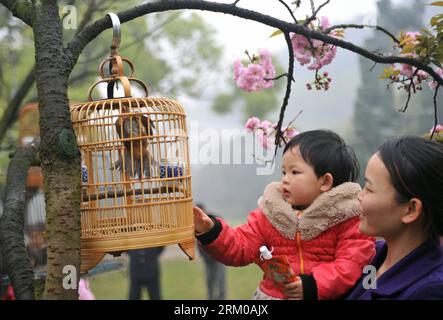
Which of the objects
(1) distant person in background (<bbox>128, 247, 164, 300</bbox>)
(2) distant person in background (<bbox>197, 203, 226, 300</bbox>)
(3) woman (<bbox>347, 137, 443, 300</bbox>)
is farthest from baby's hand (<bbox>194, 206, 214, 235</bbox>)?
(2) distant person in background (<bbox>197, 203, 226, 300</bbox>)

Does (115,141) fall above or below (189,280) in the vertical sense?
above

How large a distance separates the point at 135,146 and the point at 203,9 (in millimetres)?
532

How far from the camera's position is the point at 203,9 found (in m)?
2.04

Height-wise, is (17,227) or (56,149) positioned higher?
(56,149)

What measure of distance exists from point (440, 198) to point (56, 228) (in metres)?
1.10

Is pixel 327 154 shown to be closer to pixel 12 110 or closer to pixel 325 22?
pixel 325 22

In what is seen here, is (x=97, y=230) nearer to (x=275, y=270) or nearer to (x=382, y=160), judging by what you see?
(x=275, y=270)

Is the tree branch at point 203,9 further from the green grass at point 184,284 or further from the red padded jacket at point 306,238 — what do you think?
the green grass at point 184,284

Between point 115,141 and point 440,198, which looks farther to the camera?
point 115,141

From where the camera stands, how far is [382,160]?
5.60ft

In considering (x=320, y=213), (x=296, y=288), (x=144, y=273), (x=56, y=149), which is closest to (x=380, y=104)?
(x=144, y=273)

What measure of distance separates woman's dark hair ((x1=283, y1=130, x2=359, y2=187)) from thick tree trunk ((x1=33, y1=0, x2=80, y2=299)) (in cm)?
80

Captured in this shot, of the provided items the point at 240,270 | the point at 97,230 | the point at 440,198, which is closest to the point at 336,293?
the point at 440,198

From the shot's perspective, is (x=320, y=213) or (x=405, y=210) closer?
(x=405, y=210)
